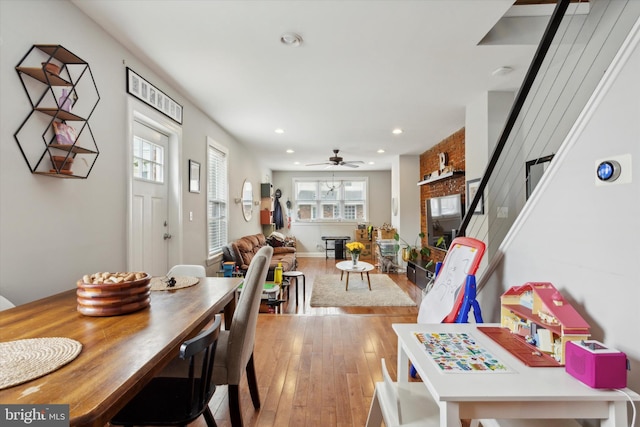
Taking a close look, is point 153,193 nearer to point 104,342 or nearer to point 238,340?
point 238,340

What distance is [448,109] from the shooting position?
3822 millimetres

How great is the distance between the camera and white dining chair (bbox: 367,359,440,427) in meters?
1.11

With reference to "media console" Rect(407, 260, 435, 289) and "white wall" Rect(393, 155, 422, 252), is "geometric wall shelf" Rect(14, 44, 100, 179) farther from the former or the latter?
"white wall" Rect(393, 155, 422, 252)

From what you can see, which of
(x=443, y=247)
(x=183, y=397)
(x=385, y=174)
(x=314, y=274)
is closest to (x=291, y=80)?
(x=183, y=397)

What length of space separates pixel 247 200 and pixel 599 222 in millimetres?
5807

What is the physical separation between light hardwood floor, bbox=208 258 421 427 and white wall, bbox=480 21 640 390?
1324mm

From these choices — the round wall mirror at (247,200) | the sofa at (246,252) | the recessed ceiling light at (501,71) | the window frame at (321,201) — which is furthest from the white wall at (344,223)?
the recessed ceiling light at (501,71)

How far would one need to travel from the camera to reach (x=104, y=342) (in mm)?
1012

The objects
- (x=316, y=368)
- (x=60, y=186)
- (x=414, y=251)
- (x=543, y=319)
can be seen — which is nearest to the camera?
(x=543, y=319)

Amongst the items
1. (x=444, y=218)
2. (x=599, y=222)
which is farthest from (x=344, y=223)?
(x=599, y=222)

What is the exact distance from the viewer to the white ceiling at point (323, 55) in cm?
193

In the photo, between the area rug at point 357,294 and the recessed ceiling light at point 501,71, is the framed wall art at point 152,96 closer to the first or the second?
the area rug at point 357,294

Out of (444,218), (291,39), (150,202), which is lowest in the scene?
(444,218)

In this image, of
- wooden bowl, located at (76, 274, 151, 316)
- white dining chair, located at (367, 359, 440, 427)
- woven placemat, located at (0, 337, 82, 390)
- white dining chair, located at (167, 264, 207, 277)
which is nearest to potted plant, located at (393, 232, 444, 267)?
white dining chair, located at (167, 264, 207, 277)
